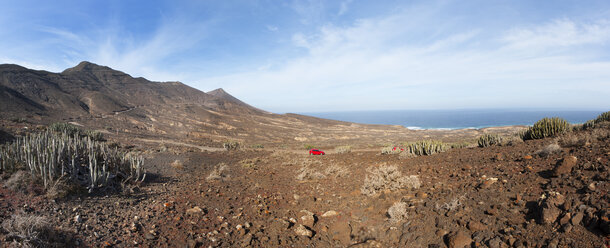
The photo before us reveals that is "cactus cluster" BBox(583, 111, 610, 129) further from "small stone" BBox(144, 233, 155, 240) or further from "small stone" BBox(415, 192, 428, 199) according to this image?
"small stone" BBox(144, 233, 155, 240)

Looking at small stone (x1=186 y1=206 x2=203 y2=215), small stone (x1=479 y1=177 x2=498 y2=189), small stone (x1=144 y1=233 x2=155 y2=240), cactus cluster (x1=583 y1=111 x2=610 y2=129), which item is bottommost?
small stone (x1=186 y1=206 x2=203 y2=215)

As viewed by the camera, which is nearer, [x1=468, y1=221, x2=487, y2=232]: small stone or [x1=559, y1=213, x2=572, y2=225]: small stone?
[x1=559, y1=213, x2=572, y2=225]: small stone

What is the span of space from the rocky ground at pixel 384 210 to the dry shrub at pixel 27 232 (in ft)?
Answer: 0.27

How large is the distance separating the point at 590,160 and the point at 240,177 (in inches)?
361

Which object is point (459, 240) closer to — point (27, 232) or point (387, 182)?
point (387, 182)

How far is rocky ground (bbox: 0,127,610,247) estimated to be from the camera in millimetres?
3361

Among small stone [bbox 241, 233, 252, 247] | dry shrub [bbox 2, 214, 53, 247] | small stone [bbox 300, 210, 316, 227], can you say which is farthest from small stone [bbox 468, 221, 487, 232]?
dry shrub [bbox 2, 214, 53, 247]

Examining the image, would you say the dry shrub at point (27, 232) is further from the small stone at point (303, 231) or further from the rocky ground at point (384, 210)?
the small stone at point (303, 231)

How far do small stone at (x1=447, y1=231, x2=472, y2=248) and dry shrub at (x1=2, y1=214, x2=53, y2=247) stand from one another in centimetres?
538

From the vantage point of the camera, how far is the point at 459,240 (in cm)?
355

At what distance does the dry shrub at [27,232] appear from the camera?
3.12m

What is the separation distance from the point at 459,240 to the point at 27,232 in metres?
5.78

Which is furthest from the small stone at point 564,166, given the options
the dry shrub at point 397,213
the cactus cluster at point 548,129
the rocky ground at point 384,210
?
the cactus cluster at point 548,129

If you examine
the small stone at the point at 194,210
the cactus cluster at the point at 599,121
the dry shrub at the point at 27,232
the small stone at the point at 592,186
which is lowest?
the small stone at the point at 194,210
